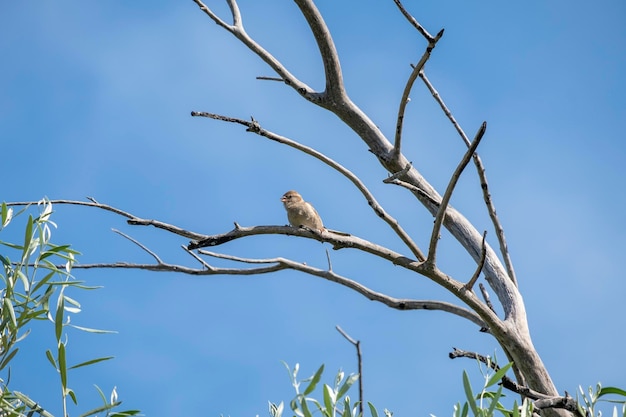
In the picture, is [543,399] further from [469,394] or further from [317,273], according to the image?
[317,273]

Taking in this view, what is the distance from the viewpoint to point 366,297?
5020mm

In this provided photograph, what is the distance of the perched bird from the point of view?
20.1 feet

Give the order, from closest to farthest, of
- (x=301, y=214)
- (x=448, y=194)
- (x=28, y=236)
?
(x=28, y=236) < (x=448, y=194) < (x=301, y=214)

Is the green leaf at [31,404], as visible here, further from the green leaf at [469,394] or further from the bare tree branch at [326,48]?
Answer: the bare tree branch at [326,48]

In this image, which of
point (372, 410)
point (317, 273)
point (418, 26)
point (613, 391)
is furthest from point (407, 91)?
point (372, 410)

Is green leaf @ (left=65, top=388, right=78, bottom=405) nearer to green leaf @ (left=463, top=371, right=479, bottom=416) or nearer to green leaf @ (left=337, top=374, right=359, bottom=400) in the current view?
green leaf @ (left=337, top=374, right=359, bottom=400)

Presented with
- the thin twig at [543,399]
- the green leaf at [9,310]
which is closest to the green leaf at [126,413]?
the green leaf at [9,310]

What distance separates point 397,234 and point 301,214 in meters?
1.70

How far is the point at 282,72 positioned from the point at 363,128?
757 mm

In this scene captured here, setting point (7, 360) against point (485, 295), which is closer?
point (7, 360)

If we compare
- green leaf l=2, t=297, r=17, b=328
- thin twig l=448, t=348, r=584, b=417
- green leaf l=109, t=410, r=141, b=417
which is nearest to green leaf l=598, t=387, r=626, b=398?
thin twig l=448, t=348, r=584, b=417

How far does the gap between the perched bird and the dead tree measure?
3.83ft

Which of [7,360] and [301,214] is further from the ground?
[301,214]

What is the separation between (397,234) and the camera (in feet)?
15.3
